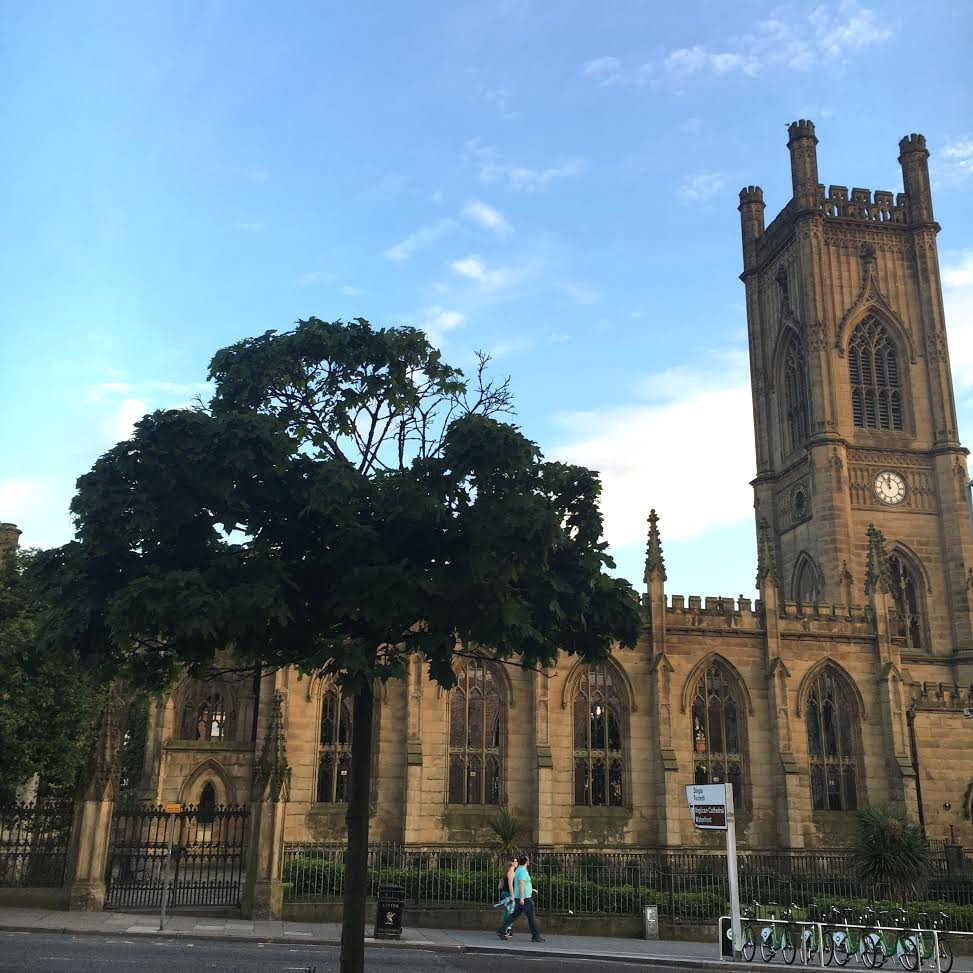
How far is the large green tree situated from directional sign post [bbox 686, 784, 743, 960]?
301 inches

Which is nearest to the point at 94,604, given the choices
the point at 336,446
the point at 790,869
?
the point at 336,446

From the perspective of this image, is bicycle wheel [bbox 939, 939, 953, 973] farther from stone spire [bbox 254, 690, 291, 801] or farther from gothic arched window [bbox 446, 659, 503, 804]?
gothic arched window [bbox 446, 659, 503, 804]

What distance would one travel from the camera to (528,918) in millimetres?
20953

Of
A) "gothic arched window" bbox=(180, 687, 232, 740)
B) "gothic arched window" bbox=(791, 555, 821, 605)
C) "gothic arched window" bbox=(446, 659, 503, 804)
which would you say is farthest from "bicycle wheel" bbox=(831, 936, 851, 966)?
"gothic arched window" bbox=(791, 555, 821, 605)

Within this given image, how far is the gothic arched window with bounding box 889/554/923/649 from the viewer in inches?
1909

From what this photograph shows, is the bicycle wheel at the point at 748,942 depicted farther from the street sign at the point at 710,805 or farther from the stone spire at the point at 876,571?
the stone spire at the point at 876,571

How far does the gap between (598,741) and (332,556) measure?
24.3m

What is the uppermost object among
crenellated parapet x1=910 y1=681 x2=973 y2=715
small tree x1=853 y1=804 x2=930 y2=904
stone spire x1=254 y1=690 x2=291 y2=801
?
crenellated parapet x1=910 y1=681 x2=973 y2=715

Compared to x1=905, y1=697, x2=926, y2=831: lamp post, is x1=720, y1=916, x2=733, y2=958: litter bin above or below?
below

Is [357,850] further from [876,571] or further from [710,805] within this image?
[876,571]

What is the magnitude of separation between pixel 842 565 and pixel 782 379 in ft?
42.6

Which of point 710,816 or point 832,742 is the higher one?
point 832,742

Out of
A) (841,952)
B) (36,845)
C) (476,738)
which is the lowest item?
(841,952)

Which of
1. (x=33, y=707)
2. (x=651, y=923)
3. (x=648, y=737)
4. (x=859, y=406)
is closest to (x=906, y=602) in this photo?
(x=859, y=406)
